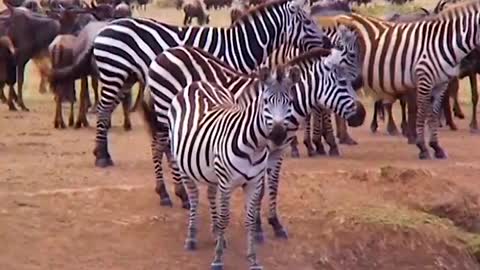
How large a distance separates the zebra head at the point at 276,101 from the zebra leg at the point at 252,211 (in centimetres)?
57

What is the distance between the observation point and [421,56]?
15.4 m

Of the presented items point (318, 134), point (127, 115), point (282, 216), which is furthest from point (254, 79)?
point (127, 115)

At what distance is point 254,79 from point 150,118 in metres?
2.21

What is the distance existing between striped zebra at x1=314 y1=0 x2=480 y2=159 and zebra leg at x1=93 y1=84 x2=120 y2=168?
12.9ft

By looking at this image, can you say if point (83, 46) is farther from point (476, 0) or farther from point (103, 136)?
point (476, 0)

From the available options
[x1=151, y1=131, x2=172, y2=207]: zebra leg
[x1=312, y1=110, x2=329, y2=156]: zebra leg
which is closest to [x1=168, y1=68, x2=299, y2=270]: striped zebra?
[x1=151, y1=131, x2=172, y2=207]: zebra leg

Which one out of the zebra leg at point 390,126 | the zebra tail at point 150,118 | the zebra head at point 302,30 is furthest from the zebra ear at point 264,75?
the zebra leg at point 390,126

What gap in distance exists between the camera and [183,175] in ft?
34.6

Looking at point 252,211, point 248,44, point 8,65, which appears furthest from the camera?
point 8,65

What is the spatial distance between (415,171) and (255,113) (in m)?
4.21

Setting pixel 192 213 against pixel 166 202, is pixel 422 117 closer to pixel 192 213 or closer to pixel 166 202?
pixel 166 202

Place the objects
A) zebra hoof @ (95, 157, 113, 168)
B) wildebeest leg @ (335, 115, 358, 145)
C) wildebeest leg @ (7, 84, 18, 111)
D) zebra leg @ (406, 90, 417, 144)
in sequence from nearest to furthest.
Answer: zebra hoof @ (95, 157, 113, 168)
zebra leg @ (406, 90, 417, 144)
wildebeest leg @ (335, 115, 358, 145)
wildebeest leg @ (7, 84, 18, 111)

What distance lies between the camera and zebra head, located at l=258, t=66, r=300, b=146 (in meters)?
9.24

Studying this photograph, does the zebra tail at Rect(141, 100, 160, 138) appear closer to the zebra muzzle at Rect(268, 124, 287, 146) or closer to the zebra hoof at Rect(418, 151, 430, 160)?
the zebra muzzle at Rect(268, 124, 287, 146)
